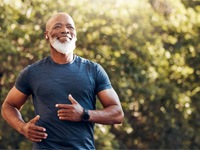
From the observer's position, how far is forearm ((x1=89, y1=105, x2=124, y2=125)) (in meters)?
3.80

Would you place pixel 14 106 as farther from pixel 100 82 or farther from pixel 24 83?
pixel 100 82

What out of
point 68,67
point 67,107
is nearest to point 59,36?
point 68,67

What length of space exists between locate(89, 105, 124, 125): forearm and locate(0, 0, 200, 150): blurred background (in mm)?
3752

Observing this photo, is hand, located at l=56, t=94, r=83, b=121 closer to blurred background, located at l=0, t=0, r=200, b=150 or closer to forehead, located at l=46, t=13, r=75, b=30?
forehead, located at l=46, t=13, r=75, b=30

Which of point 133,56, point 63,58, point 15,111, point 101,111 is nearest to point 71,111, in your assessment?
point 101,111

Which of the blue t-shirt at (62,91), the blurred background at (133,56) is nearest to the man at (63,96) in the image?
the blue t-shirt at (62,91)

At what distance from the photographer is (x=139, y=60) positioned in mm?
8758

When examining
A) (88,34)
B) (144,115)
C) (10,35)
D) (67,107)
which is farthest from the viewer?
(144,115)

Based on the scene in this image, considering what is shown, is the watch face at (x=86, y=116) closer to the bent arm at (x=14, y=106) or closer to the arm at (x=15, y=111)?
the arm at (x=15, y=111)

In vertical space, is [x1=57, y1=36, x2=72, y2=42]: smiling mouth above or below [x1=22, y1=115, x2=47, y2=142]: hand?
above

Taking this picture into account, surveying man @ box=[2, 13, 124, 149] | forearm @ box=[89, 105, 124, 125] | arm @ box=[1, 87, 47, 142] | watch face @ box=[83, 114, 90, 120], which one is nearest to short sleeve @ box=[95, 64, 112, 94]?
man @ box=[2, 13, 124, 149]

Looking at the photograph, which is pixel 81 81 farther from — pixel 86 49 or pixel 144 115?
pixel 144 115

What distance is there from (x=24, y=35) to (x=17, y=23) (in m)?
0.16

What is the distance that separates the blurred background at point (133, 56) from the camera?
A: 25.7ft
